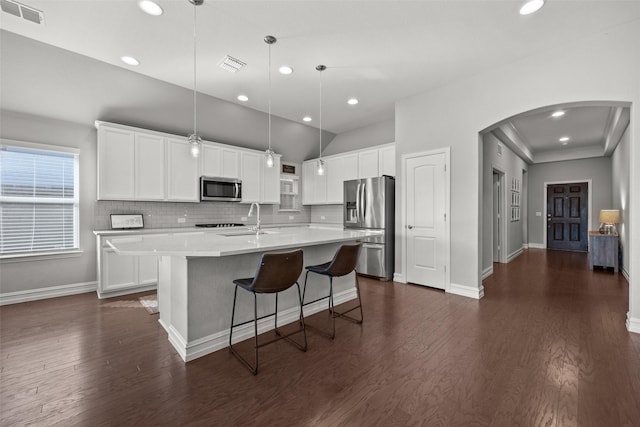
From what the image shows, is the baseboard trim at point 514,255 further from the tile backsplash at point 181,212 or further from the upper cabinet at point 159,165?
the upper cabinet at point 159,165

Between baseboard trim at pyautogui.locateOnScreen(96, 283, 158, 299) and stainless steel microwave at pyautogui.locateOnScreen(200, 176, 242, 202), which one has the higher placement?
stainless steel microwave at pyautogui.locateOnScreen(200, 176, 242, 202)

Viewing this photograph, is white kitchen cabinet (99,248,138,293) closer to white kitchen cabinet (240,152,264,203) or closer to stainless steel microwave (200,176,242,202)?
stainless steel microwave (200,176,242,202)

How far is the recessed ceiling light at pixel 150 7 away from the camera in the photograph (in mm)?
2436

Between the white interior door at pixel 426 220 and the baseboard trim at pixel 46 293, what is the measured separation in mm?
4984

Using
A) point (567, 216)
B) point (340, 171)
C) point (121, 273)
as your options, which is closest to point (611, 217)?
point (567, 216)

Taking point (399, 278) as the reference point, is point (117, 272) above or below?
above

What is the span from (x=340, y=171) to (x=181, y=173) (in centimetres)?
314

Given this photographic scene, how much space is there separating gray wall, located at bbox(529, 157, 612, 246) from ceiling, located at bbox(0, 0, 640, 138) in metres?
6.64

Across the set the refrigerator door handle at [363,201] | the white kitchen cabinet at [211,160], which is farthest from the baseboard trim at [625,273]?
the white kitchen cabinet at [211,160]

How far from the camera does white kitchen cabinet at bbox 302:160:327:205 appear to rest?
6.63m

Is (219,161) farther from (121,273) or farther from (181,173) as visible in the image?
(121,273)

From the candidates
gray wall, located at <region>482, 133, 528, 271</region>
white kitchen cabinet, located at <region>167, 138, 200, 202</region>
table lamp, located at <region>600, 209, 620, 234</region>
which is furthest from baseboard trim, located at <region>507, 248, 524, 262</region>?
white kitchen cabinet, located at <region>167, 138, 200, 202</region>

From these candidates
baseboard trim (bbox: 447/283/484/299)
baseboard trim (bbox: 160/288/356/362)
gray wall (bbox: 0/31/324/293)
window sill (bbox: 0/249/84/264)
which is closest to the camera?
baseboard trim (bbox: 160/288/356/362)

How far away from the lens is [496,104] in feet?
12.1
